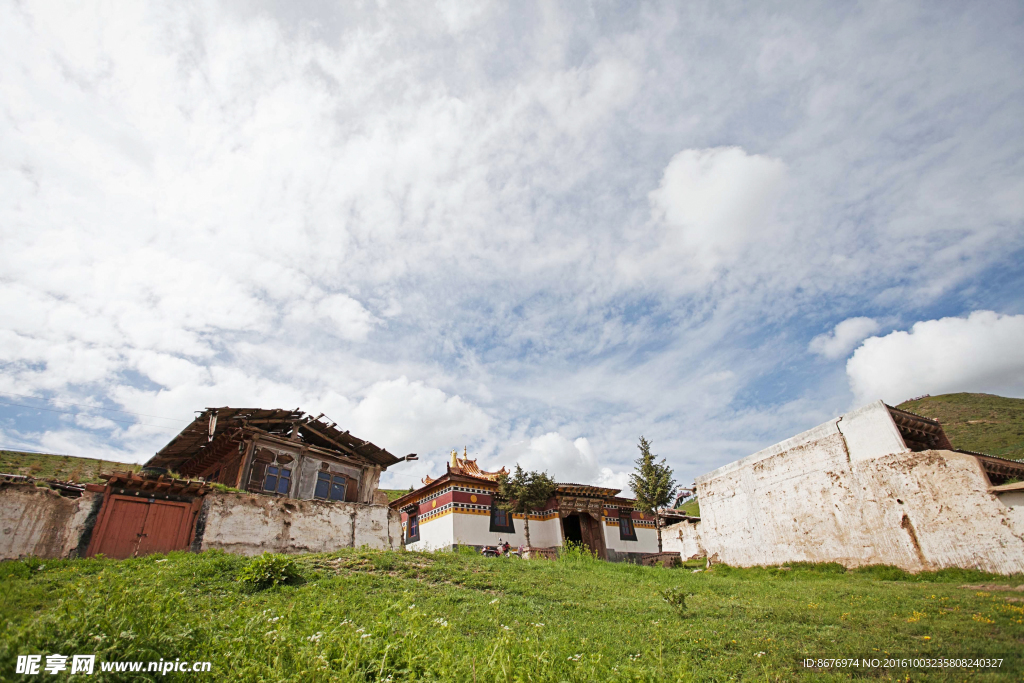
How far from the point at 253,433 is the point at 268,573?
1180 cm

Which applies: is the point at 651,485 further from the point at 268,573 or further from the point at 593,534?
the point at 268,573

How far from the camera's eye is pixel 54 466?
26969mm

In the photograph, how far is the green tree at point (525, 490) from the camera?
991 inches

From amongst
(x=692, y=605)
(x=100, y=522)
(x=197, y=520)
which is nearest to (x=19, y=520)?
(x=100, y=522)

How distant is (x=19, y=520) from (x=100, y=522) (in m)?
1.73

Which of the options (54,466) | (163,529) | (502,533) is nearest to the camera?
(163,529)

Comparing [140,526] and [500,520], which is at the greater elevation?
[500,520]

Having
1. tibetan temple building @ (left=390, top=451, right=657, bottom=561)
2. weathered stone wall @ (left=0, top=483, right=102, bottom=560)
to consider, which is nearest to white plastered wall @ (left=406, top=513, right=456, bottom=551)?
tibetan temple building @ (left=390, top=451, right=657, bottom=561)

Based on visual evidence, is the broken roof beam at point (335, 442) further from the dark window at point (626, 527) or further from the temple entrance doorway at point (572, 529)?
the dark window at point (626, 527)

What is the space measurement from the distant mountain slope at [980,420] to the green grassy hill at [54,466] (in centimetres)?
5483

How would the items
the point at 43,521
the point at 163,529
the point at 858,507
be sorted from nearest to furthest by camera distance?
the point at 43,521, the point at 163,529, the point at 858,507

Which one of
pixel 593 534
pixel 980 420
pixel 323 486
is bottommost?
pixel 593 534

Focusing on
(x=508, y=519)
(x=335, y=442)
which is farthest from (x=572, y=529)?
(x=335, y=442)

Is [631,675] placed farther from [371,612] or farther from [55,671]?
[55,671]
